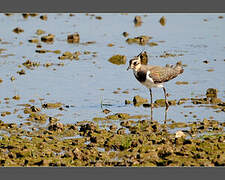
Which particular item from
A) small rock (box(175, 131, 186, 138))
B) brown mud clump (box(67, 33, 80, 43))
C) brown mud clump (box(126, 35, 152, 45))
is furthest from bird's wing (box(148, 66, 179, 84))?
brown mud clump (box(67, 33, 80, 43))

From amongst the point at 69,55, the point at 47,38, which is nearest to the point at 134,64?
the point at 69,55

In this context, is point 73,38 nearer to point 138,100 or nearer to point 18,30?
point 18,30

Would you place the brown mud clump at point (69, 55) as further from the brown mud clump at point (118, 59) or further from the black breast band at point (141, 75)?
the black breast band at point (141, 75)

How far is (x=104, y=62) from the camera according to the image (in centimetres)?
2225

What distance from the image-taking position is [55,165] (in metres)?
12.3

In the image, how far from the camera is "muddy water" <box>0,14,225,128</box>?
1670cm

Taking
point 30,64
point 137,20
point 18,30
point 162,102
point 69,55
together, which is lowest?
point 162,102

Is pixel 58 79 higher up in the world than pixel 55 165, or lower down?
higher up

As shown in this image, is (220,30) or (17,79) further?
(220,30)

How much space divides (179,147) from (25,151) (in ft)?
10.1

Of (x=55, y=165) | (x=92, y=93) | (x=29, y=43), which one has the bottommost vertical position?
(x=55, y=165)

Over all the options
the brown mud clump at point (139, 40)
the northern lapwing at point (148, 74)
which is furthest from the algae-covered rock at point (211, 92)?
the brown mud clump at point (139, 40)

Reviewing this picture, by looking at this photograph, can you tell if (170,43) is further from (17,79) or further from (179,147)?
(179,147)

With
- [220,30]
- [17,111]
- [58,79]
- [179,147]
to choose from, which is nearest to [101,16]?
[220,30]
